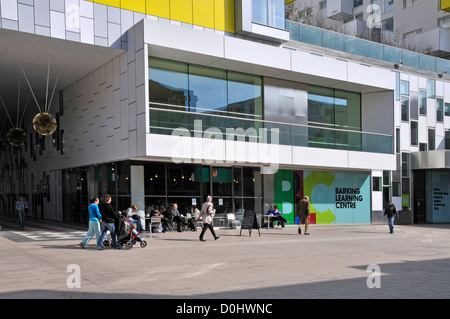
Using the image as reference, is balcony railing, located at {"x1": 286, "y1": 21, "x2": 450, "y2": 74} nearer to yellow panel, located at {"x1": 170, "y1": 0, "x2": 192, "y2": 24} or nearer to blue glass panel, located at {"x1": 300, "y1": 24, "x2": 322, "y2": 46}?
blue glass panel, located at {"x1": 300, "y1": 24, "x2": 322, "y2": 46}

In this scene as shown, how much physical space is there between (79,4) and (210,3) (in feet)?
18.6

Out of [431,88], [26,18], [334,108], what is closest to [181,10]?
[26,18]

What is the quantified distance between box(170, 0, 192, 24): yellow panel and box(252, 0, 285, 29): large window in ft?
10.5

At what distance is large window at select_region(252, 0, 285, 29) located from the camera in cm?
2166

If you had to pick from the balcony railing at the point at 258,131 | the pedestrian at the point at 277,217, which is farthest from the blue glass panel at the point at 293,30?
the pedestrian at the point at 277,217

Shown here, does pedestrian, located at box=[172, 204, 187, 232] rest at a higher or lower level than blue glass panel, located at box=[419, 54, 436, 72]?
lower

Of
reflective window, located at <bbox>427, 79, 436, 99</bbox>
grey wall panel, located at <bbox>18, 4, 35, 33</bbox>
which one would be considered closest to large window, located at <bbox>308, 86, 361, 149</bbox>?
reflective window, located at <bbox>427, 79, 436, 99</bbox>

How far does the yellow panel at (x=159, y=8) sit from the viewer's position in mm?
19141

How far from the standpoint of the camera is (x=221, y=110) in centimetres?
2114

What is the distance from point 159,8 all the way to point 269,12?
5.52 meters

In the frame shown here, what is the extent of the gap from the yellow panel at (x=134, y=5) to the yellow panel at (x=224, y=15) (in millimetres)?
3383

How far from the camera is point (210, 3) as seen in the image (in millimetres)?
20562

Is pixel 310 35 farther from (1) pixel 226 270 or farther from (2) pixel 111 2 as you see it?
(1) pixel 226 270
